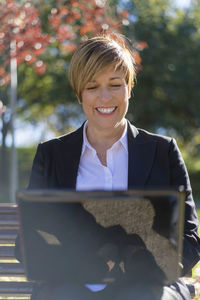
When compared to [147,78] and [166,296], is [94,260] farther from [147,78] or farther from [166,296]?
[147,78]

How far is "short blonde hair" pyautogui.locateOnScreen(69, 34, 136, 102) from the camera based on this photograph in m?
2.34

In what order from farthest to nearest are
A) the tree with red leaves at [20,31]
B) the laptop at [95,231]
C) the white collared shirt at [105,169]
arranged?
the tree with red leaves at [20,31] → the white collared shirt at [105,169] → the laptop at [95,231]

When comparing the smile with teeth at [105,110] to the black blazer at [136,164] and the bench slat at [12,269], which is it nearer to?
the black blazer at [136,164]

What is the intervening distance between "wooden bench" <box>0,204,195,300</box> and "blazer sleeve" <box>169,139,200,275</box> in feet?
3.37

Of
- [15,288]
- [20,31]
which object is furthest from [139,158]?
[20,31]

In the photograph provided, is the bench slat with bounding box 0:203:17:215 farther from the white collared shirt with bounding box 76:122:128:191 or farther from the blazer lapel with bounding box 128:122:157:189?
the blazer lapel with bounding box 128:122:157:189

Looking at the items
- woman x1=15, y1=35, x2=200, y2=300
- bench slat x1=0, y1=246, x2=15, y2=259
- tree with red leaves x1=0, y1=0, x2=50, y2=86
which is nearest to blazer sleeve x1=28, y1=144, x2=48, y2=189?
woman x1=15, y1=35, x2=200, y2=300

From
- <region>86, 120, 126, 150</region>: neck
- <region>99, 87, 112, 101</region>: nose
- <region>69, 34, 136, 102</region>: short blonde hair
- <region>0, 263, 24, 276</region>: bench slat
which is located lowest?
<region>0, 263, 24, 276</region>: bench slat

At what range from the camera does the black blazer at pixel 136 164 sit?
2406 mm

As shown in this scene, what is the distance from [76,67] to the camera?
240 centimetres

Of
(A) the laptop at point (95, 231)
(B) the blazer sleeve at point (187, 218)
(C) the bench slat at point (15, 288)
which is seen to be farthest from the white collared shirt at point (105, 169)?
(C) the bench slat at point (15, 288)

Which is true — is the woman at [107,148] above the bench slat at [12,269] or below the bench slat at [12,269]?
above

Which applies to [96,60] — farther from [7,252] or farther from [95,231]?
[7,252]

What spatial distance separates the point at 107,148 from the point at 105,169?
0.13 m
